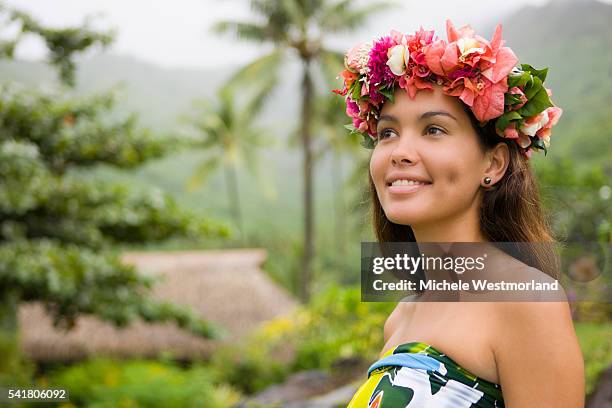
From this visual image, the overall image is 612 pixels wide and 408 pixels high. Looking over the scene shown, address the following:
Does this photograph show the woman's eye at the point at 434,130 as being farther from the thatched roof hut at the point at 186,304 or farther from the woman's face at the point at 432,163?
the thatched roof hut at the point at 186,304

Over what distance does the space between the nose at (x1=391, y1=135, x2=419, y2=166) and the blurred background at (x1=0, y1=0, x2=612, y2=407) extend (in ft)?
0.94

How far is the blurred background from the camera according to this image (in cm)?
539

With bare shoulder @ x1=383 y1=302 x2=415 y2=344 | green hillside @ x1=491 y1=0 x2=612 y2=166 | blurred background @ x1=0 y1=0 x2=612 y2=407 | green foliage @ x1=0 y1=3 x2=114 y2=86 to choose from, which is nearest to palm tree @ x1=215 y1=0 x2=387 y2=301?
blurred background @ x1=0 y1=0 x2=612 y2=407

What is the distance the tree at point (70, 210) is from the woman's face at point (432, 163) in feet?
13.7

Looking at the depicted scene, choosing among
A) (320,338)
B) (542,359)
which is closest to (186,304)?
(320,338)

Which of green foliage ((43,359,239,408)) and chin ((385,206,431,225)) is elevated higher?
chin ((385,206,431,225))

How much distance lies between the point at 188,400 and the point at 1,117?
156 inches

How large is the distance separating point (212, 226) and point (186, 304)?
25.8 ft

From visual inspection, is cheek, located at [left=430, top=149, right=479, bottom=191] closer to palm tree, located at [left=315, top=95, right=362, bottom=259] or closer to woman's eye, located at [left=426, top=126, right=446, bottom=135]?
woman's eye, located at [left=426, top=126, right=446, bottom=135]

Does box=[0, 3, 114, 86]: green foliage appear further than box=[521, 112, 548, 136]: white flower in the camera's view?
Yes

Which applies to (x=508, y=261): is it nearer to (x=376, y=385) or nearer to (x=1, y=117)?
(x=376, y=385)

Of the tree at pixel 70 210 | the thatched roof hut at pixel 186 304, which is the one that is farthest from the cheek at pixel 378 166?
the thatched roof hut at pixel 186 304

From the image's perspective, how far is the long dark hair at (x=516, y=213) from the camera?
1.39 metres

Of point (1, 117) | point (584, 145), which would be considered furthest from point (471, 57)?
point (584, 145)
